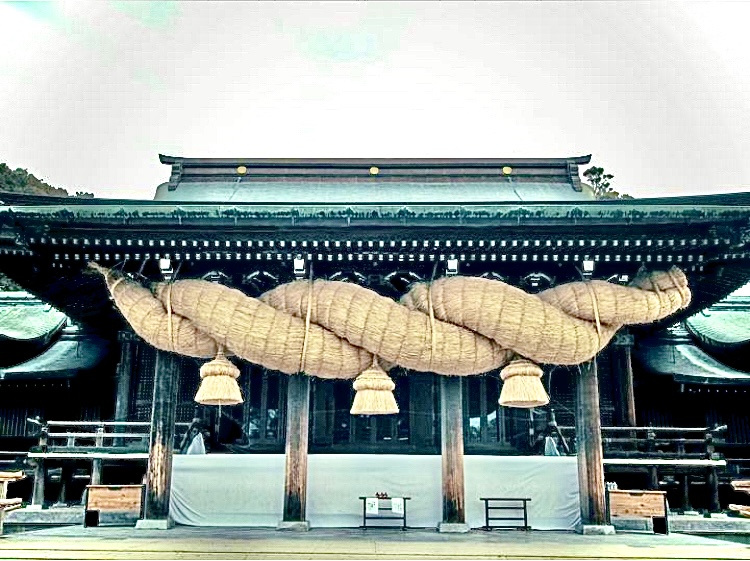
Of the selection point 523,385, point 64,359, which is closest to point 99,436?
point 64,359

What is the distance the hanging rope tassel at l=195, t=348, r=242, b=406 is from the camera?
30.3 ft

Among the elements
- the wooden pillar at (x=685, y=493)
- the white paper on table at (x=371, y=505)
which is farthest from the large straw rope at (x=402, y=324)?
the wooden pillar at (x=685, y=493)

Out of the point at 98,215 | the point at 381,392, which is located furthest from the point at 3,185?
the point at 381,392

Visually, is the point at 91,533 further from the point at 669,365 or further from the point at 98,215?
the point at 669,365

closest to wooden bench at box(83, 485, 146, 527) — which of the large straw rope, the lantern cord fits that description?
the large straw rope

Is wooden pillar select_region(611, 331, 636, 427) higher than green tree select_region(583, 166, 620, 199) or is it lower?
lower

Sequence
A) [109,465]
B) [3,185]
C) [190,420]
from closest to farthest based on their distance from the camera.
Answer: [109,465]
[190,420]
[3,185]

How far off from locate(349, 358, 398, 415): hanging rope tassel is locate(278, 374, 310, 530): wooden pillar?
1.41 metres

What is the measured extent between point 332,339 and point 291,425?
1.86 metres

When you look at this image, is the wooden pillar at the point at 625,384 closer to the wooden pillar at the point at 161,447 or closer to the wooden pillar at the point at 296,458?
the wooden pillar at the point at 296,458

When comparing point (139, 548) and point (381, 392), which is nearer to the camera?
point (139, 548)

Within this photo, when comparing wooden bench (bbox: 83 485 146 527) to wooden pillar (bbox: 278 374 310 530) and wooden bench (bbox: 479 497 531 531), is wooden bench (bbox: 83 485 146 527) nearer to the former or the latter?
wooden pillar (bbox: 278 374 310 530)

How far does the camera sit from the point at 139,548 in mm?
7988

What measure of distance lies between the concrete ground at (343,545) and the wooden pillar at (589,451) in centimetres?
41
